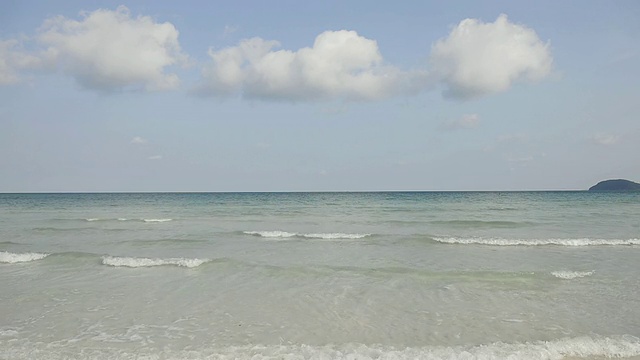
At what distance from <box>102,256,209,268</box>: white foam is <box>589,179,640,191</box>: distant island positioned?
518 feet

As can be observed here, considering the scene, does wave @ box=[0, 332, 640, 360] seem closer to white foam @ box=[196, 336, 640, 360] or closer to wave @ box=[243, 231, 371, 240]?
white foam @ box=[196, 336, 640, 360]

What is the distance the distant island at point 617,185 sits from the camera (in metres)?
137

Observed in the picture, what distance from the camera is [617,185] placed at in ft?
467

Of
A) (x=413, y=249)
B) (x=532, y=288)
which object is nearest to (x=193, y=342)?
(x=532, y=288)

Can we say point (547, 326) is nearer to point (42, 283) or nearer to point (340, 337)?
point (340, 337)

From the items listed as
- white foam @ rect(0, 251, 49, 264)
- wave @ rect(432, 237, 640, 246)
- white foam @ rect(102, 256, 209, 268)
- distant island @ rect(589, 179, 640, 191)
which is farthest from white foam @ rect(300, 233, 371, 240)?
distant island @ rect(589, 179, 640, 191)

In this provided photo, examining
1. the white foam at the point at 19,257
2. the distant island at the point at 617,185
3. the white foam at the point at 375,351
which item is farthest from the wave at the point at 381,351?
the distant island at the point at 617,185

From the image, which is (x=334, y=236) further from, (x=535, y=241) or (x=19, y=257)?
(x=19, y=257)

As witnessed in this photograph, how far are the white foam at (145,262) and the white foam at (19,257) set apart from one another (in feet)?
8.86

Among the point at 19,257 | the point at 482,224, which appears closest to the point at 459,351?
the point at 19,257

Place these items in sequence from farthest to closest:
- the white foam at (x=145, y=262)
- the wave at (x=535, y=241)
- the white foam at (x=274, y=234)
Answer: the white foam at (x=274, y=234)
the wave at (x=535, y=241)
the white foam at (x=145, y=262)

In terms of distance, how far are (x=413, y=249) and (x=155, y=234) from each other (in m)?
13.8

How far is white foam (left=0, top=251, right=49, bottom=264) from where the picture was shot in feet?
47.1

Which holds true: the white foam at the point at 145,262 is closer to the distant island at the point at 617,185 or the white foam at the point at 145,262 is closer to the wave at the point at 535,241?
the wave at the point at 535,241
